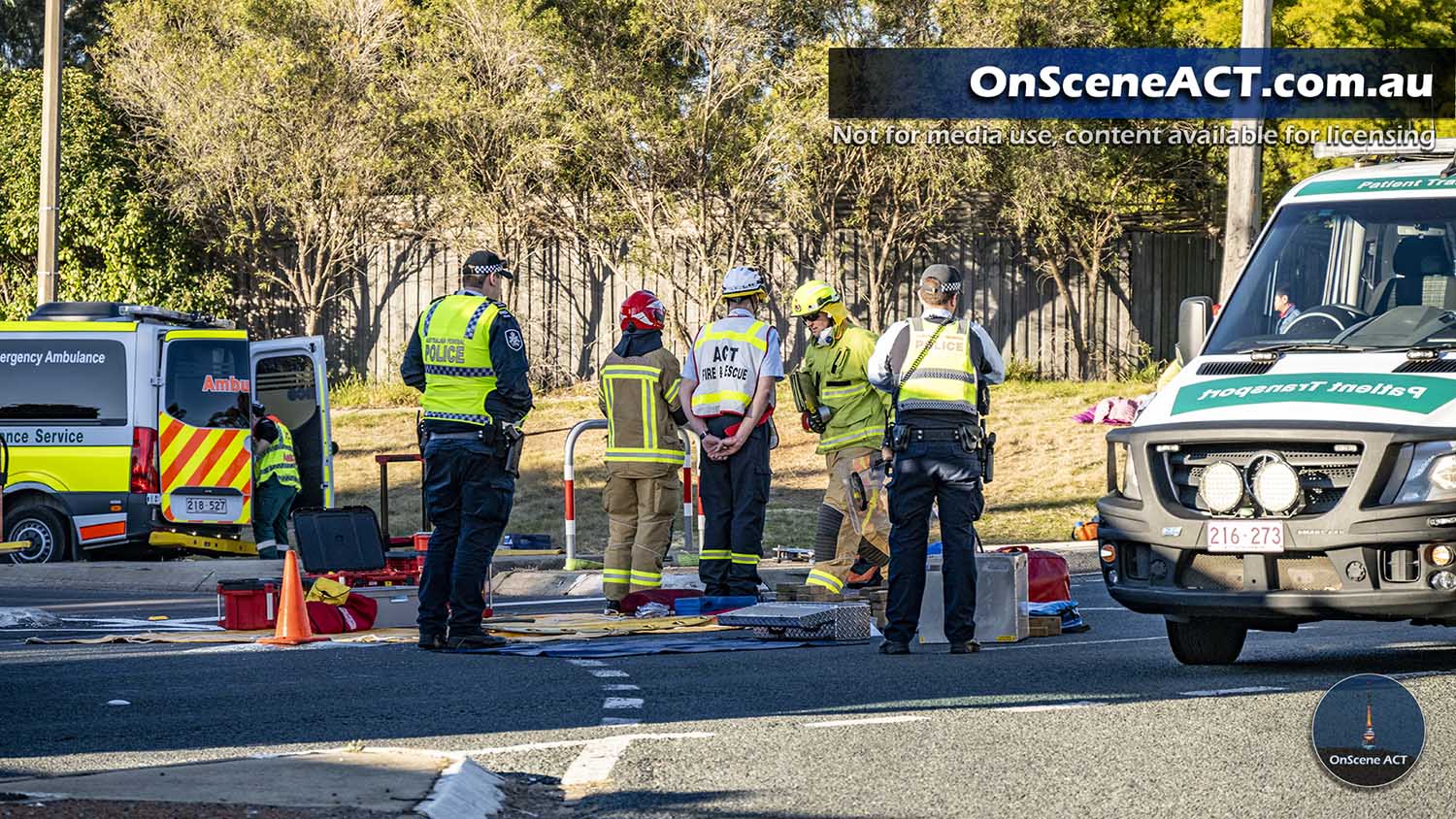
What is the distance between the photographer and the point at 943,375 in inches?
411

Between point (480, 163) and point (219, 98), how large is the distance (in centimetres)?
393

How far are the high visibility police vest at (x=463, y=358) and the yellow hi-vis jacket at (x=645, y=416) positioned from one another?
185 centimetres

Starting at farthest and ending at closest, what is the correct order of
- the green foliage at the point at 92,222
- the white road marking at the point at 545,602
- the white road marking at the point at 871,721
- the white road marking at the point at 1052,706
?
1. the green foliage at the point at 92,222
2. the white road marking at the point at 545,602
3. the white road marking at the point at 1052,706
4. the white road marking at the point at 871,721

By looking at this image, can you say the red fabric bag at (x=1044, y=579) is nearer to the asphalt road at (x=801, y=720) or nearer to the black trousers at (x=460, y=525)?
the asphalt road at (x=801, y=720)

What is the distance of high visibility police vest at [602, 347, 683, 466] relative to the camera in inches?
A: 497

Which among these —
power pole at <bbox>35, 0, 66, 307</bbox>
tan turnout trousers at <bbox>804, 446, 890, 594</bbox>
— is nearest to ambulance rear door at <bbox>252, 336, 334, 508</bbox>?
power pole at <bbox>35, 0, 66, 307</bbox>

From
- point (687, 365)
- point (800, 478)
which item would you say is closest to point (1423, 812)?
point (687, 365)

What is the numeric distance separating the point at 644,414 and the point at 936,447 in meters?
2.75

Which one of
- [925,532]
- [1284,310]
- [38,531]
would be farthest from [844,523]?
[38,531]

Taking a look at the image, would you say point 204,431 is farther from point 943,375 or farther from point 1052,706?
point 1052,706

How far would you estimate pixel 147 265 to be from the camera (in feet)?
98.9

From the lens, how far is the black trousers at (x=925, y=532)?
1044 centimetres

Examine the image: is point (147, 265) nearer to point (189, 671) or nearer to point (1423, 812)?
point (189, 671)

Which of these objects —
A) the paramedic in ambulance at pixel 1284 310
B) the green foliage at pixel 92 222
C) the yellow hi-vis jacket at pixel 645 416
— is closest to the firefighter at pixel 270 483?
the yellow hi-vis jacket at pixel 645 416
